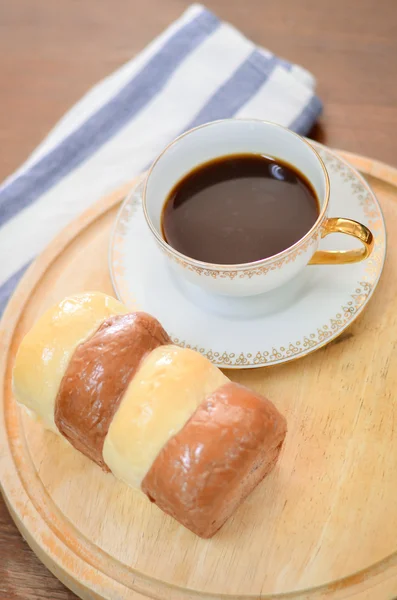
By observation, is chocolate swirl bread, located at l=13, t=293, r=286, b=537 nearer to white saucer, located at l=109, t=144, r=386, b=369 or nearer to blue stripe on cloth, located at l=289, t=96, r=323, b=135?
white saucer, located at l=109, t=144, r=386, b=369

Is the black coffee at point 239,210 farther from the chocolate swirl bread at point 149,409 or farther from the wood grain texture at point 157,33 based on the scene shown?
the wood grain texture at point 157,33

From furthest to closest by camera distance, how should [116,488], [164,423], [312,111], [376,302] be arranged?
[312,111] → [376,302] → [116,488] → [164,423]

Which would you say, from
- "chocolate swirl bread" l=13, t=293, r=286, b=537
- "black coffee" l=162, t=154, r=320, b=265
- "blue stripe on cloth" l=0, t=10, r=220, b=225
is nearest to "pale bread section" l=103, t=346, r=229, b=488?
"chocolate swirl bread" l=13, t=293, r=286, b=537

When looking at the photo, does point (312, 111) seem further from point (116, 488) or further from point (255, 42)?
point (116, 488)

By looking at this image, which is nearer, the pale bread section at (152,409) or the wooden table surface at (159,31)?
the pale bread section at (152,409)

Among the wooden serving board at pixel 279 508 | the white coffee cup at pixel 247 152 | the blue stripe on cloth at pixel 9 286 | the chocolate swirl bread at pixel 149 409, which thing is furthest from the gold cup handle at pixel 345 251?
the blue stripe on cloth at pixel 9 286

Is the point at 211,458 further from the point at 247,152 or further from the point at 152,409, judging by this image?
the point at 247,152

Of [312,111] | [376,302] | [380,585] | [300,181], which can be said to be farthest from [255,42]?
[380,585]
